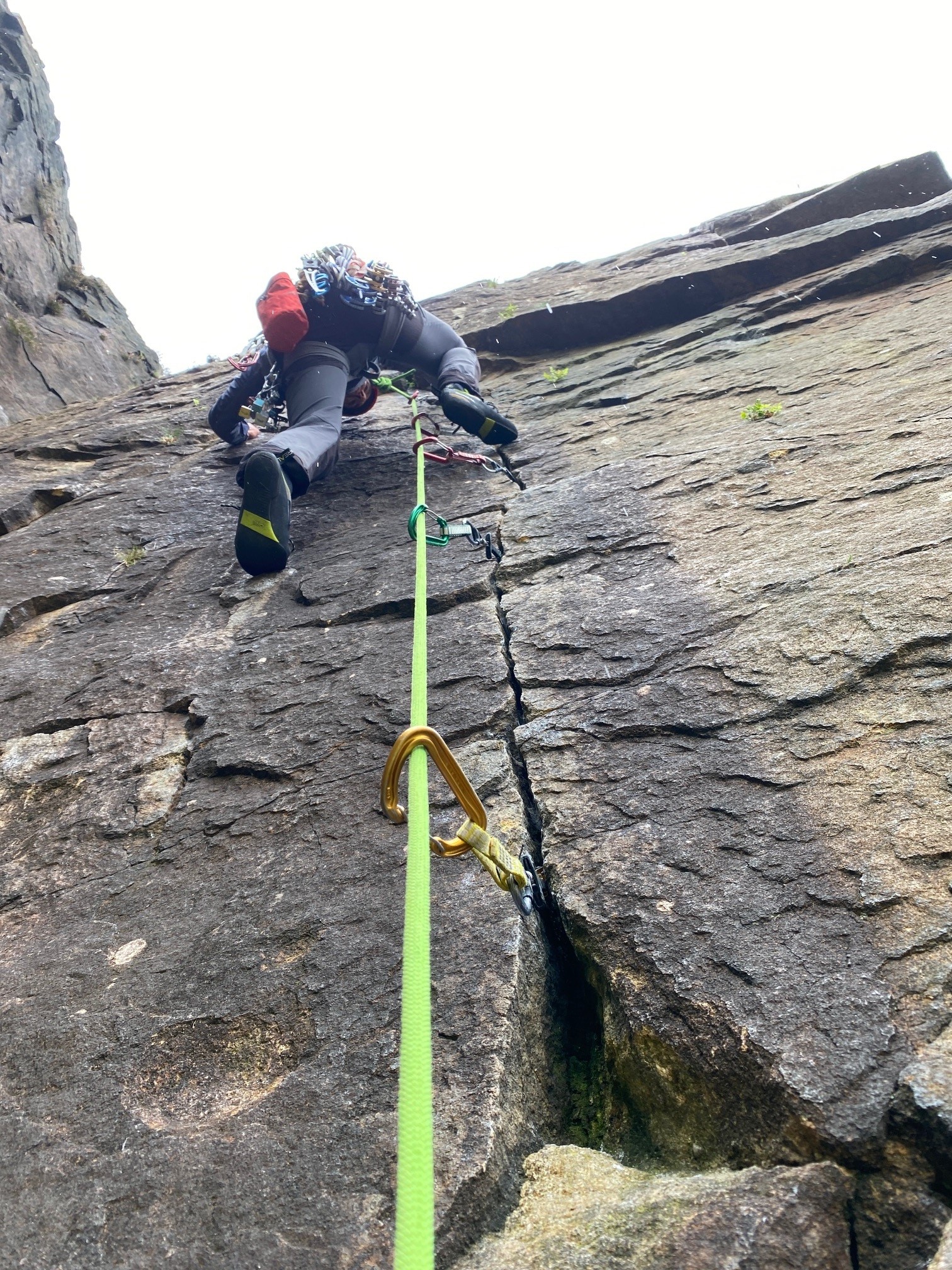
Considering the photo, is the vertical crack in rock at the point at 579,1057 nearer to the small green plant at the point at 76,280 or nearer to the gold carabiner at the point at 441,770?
the gold carabiner at the point at 441,770

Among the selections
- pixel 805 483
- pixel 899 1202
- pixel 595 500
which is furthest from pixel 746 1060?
pixel 595 500

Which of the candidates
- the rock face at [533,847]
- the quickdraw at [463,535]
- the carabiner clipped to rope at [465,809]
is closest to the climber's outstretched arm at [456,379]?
the rock face at [533,847]

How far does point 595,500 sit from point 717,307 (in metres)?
4.00

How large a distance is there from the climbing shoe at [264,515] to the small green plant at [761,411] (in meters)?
2.57

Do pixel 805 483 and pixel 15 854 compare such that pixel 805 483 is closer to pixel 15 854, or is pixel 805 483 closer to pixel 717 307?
pixel 15 854

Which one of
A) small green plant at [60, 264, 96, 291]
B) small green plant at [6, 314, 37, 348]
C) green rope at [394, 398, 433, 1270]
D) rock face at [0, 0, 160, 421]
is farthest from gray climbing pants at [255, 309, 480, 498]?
small green plant at [60, 264, 96, 291]

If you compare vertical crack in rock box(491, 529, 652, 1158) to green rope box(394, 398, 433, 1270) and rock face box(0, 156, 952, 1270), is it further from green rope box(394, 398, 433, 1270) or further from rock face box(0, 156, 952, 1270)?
green rope box(394, 398, 433, 1270)

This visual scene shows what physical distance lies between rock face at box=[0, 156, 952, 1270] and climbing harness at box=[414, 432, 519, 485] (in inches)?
15.8

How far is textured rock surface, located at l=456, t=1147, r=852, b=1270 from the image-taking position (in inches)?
52.9

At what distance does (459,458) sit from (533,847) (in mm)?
3508

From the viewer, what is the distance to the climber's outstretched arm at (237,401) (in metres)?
5.68

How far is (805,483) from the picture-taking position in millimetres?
3725

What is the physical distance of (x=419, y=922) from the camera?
1353 mm

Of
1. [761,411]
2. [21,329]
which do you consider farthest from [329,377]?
[21,329]
